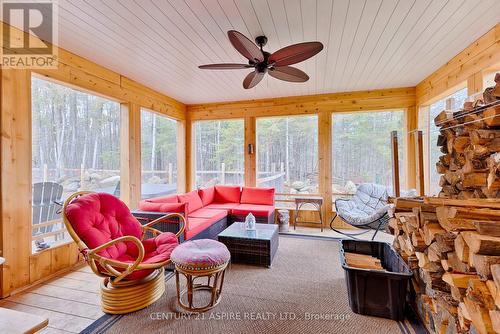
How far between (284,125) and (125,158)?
312 cm

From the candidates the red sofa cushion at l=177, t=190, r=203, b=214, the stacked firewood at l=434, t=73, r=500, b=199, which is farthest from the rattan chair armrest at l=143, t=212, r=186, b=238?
the stacked firewood at l=434, t=73, r=500, b=199

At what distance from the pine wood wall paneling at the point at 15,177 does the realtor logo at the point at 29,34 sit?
0.15 meters

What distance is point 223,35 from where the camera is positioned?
2455mm

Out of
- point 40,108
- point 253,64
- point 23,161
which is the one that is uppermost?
point 253,64

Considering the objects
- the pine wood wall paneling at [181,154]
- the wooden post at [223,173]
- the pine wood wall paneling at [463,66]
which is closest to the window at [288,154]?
the wooden post at [223,173]

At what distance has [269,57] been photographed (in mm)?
2227

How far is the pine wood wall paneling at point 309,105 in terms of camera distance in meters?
4.29

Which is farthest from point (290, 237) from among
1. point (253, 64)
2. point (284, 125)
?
point (253, 64)

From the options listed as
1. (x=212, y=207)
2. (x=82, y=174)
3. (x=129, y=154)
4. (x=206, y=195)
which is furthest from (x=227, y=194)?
(x=82, y=174)

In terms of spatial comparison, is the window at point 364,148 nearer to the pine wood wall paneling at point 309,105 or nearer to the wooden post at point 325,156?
the wooden post at point 325,156

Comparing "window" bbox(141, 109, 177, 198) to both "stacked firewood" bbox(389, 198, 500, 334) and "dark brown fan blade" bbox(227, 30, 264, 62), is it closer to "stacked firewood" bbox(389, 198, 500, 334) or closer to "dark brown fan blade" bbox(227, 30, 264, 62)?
"dark brown fan blade" bbox(227, 30, 264, 62)

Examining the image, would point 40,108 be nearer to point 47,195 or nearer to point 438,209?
point 47,195

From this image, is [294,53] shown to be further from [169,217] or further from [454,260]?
[169,217]

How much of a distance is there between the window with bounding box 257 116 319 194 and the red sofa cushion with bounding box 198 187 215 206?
1.08 meters
